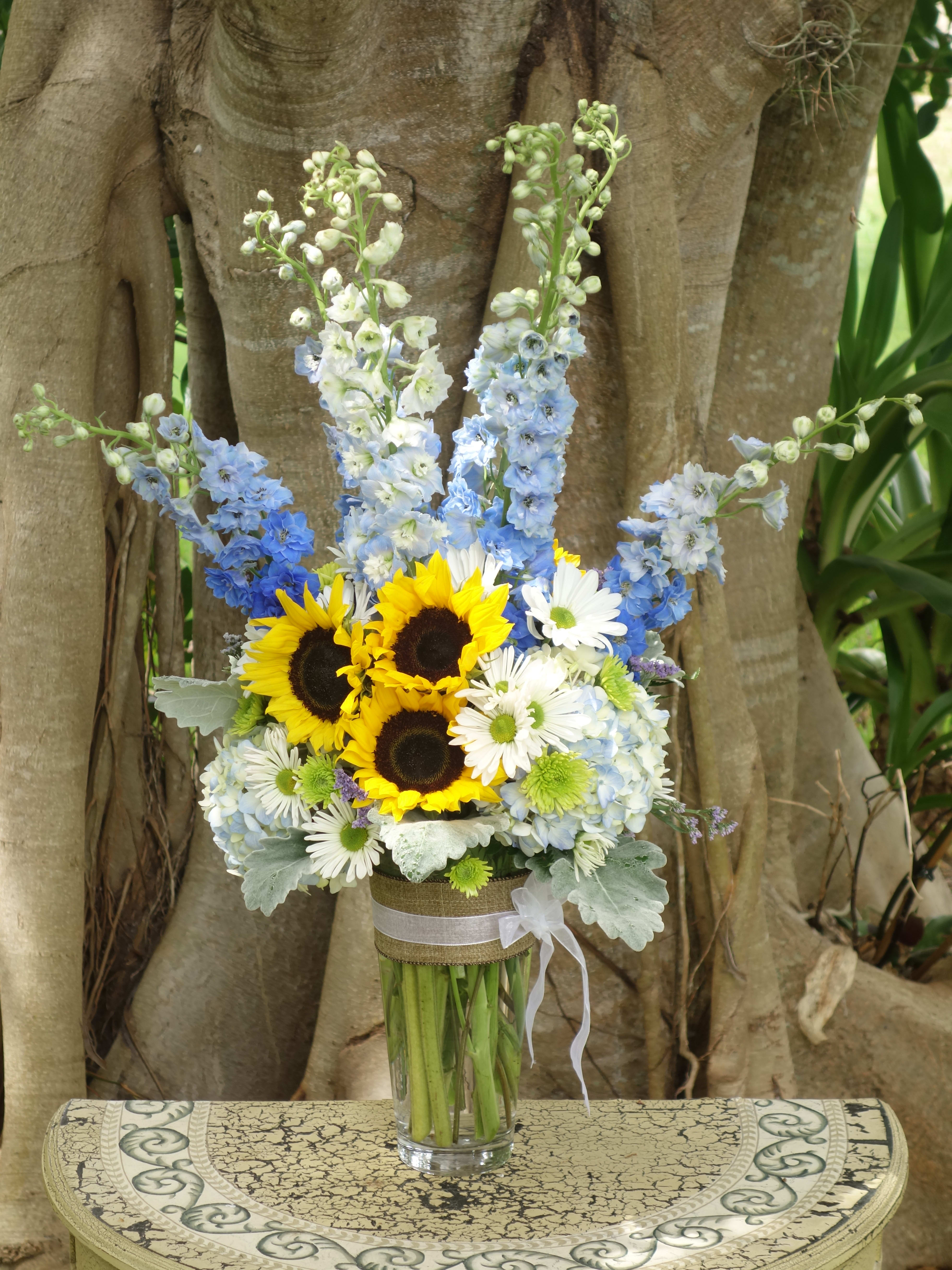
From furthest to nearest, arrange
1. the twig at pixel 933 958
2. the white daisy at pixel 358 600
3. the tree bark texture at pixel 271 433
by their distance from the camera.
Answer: the twig at pixel 933 958 → the tree bark texture at pixel 271 433 → the white daisy at pixel 358 600

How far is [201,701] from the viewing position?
1.00 meters

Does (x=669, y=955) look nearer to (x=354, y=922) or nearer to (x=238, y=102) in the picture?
(x=354, y=922)

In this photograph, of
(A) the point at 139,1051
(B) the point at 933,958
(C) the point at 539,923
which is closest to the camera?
(C) the point at 539,923

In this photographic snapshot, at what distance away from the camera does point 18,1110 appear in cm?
148

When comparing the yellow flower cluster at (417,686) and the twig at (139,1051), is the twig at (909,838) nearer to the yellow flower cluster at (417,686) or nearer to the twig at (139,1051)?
the yellow flower cluster at (417,686)

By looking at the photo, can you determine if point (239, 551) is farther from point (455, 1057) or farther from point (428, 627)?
point (455, 1057)

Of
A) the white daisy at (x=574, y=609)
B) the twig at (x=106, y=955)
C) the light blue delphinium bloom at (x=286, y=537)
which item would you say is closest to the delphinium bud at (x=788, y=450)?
the white daisy at (x=574, y=609)

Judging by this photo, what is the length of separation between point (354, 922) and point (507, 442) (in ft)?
2.41

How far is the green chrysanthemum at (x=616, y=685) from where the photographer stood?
0.90 m

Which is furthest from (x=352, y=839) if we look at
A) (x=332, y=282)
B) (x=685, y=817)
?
(x=332, y=282)

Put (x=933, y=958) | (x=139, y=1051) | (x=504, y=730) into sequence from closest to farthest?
(x=504, y=730)
(x=139, y=1051)
(x=933, y=958)

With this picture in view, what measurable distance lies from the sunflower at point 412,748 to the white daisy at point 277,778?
77mm

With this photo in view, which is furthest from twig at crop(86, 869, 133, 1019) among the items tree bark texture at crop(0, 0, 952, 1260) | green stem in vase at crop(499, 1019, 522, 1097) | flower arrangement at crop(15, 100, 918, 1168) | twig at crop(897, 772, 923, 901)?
twig at crop(897, 772, 923, 901)

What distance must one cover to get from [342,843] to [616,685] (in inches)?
9.8
